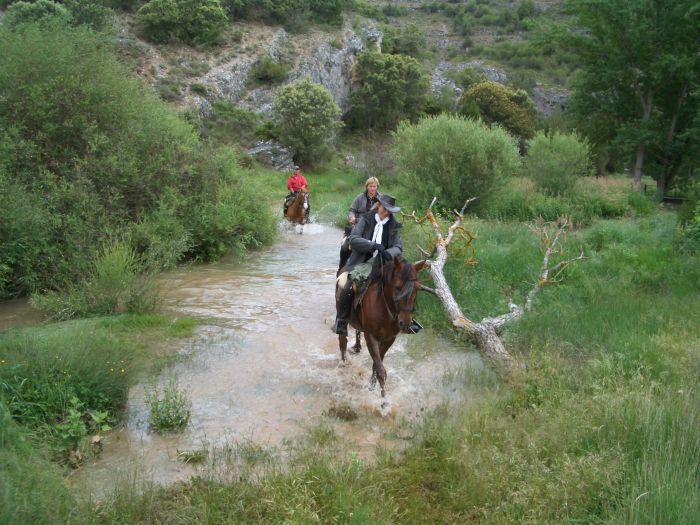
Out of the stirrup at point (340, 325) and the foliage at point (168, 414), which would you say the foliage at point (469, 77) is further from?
the foliage at point (168, 414)

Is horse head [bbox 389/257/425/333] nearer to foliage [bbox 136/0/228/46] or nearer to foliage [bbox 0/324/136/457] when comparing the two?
foliage [bbox 0/324/136/457]

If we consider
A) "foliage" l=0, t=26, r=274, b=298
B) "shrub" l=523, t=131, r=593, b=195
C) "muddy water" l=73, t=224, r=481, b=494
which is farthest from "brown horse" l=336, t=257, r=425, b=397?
"shrub" l=523, t=131, r=593, b=195

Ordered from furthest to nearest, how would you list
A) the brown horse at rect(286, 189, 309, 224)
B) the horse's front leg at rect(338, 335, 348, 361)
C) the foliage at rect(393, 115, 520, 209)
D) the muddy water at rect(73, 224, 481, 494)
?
1. the brown horse at rect(286, 189, 309, 224)
2. the foliage at rect(393, 115, 520, 209)
3. the horse's front leg at rect(338, 335, 348, 361)
4. the muddy water at rect(73, 224, 481, 494)

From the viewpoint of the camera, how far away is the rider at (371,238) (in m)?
7.57

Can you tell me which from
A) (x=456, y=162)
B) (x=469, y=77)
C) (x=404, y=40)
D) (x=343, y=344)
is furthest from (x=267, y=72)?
(x=343, y=344)

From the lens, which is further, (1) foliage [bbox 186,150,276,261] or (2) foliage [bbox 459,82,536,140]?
(2) foliage [bbox 459,82,536,140]

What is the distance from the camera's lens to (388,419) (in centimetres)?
696

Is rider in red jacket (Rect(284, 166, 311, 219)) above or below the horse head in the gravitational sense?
below

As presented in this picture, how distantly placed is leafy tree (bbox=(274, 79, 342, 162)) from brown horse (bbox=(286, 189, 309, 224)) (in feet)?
60.9

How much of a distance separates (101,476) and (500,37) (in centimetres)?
9264

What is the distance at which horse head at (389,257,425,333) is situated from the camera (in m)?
6.88

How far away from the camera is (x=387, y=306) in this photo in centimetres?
727

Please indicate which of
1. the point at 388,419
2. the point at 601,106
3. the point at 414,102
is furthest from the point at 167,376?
the point at 414,102

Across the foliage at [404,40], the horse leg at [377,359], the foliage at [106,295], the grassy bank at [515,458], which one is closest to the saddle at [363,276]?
the horse leg at [377,359]
